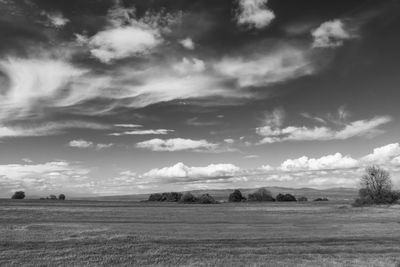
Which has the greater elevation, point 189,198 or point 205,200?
point 189,198

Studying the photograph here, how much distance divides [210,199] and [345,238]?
13184 cm

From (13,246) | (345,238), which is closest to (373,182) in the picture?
(345,238)

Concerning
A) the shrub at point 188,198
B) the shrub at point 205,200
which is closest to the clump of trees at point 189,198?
the shrub at point 188,198

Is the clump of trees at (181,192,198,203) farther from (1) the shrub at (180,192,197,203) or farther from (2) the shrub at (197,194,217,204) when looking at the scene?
(2) the shrub at (197,194,217,204)

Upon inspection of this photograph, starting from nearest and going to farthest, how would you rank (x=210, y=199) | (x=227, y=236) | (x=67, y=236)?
(x=67, y=236) → (x=227, y=236) → (x=210, y=199)

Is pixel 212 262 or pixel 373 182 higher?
pixel 373 182

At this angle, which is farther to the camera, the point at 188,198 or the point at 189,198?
the point at 188,198

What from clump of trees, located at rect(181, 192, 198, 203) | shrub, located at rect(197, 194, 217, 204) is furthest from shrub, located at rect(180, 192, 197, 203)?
shrub, located at rect(197, 194, 217, 204)

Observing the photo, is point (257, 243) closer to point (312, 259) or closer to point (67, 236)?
point (312, 259)

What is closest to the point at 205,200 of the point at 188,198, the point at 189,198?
the point at 189,198

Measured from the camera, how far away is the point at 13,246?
102 ft

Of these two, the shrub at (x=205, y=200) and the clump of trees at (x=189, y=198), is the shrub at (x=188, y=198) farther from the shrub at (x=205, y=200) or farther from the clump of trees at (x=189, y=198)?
the shrub at (x=205, y=200)

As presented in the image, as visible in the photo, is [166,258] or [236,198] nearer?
[166,258]

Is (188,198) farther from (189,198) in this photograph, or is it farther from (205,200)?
(205,200)
